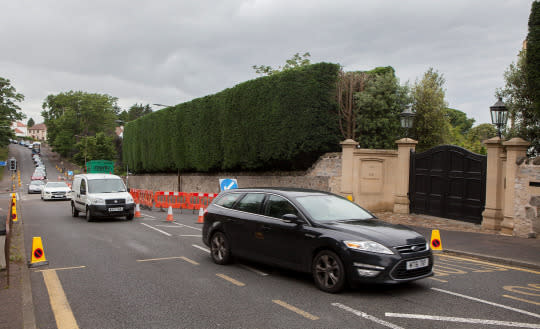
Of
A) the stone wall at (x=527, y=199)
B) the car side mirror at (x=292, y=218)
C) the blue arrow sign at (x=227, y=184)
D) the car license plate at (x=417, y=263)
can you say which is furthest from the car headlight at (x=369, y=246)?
the blue arrow sign at (x=227, y=184)

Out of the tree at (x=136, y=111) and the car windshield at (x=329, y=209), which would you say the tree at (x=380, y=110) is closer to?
the car windshield at (x=329, y=209)

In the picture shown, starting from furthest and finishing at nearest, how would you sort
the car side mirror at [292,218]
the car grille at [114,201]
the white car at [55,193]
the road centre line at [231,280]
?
the white car at [55,193] → the car grille at [114,201] → the road centre line at [231,280] → the car side mirror at [292,218]

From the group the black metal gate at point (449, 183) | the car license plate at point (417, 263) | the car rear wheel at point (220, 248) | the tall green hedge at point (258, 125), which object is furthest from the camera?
the tall green hedge at point (258, 125)

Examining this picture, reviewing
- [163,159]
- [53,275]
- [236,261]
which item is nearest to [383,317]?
[236,261]

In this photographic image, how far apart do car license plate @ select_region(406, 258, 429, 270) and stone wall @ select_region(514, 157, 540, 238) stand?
273 inches

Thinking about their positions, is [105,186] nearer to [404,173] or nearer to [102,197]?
[102,197]

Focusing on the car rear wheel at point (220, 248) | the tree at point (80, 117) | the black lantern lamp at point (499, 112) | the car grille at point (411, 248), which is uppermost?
the tree at point (80, 117)

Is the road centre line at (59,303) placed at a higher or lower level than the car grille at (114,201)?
lower

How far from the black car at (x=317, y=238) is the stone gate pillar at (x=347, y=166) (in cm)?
922

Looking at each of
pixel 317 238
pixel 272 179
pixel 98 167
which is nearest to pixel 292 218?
pixel 317 238

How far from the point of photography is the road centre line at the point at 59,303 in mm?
4938

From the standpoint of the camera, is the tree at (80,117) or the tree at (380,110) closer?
the tree at (380,110)

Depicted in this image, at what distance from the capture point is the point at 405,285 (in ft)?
21.8

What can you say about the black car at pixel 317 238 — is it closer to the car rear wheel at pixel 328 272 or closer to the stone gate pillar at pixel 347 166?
the car rear wheel at pixel 328 272
